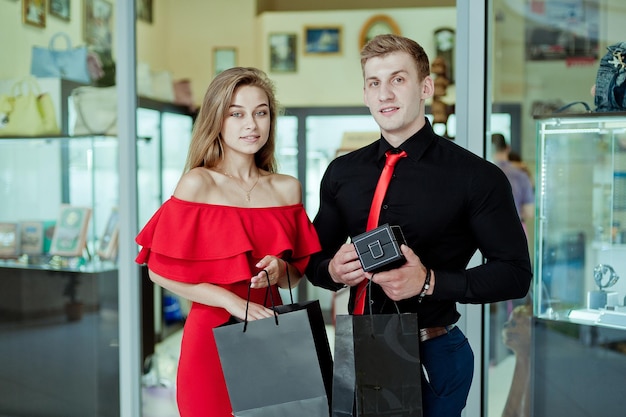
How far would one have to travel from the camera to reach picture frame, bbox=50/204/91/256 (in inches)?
136

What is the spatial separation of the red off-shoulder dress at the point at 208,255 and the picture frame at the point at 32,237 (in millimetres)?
1770

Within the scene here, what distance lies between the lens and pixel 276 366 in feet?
5.53

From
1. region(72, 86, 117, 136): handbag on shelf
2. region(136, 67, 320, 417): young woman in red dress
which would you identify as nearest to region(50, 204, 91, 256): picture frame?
region(72, 86, 117, 136): handbag on shelf

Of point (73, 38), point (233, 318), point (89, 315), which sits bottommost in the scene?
point (89, 315)

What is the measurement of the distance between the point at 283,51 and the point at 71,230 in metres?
3.20

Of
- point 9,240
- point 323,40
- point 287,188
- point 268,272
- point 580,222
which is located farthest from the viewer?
point 323,40

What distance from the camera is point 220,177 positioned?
195 centimetres

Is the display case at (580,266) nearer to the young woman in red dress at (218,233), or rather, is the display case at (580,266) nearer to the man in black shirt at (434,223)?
the man in black shirt at (434,223)

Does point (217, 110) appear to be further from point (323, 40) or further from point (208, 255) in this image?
point (323, 40)

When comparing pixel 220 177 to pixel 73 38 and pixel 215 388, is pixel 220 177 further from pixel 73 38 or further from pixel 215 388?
pixel 73 38

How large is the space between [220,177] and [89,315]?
174 centimetres

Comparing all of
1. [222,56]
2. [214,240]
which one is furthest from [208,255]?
[222,56]

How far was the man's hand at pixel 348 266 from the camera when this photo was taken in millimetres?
1682

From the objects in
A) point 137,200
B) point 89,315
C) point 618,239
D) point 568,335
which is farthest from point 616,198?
point 89,315
